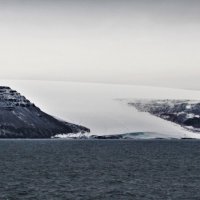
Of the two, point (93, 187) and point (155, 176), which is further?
point (155, 176)

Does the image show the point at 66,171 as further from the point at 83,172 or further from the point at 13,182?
the point at 13,182

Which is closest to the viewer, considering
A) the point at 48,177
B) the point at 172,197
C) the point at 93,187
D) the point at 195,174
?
the point at 172,197

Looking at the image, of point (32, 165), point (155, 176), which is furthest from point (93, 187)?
point (32, 165)

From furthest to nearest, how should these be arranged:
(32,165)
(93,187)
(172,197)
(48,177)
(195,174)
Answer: (32,165), (195,174), (48,177), (93,187), (172,197)

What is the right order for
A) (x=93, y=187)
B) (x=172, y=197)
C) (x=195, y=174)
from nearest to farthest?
(x=172, y=197) < (x=93, y=187) < (x=195, y=174)

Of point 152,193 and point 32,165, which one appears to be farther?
point 32,165

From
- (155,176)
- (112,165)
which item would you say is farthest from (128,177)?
(112,165)

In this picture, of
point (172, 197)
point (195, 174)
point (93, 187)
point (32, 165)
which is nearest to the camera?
point (172, 197)

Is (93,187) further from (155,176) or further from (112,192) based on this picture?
(155,176)
